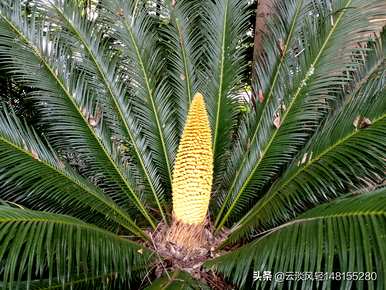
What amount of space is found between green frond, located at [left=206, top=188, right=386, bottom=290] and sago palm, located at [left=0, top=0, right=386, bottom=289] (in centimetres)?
2

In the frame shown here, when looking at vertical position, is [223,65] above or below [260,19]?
below

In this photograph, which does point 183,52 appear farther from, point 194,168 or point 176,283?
point 176,283

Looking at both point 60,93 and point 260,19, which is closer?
point 60,93

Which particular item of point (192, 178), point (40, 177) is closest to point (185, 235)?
point (192, 178)

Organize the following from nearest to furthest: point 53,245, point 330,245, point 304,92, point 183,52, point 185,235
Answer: point 330,245 → point 53,245 → point 185,235 → point 304,92 → point 183,52

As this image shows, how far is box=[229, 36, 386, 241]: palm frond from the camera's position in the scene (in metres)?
2.15

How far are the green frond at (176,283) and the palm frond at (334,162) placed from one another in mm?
466

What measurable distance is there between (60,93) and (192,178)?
98 cm

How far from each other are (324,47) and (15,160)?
1.83 meters

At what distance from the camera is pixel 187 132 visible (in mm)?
Result: 2420

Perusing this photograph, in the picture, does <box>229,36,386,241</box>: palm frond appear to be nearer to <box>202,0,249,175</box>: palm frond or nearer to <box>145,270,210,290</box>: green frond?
<box>145,270,210,290</box>: green frond

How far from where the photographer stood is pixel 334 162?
2.24 meters

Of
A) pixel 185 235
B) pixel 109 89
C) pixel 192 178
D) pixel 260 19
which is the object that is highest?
pixel 260 19

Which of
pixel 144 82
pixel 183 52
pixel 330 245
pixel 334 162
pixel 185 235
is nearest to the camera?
pixel 330 245
